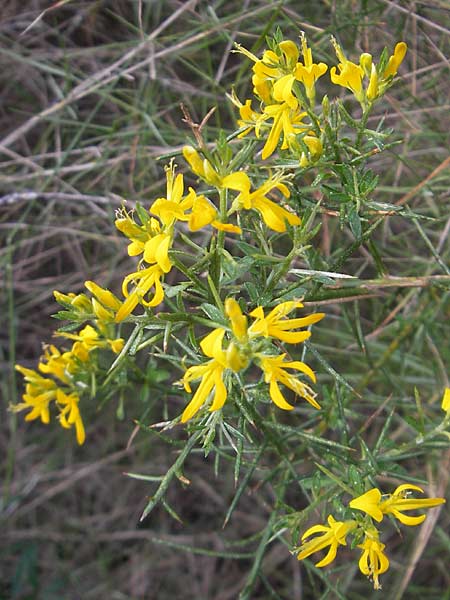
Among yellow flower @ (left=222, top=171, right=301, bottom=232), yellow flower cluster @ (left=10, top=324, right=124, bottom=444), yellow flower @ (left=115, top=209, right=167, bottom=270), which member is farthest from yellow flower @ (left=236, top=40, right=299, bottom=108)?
yellow flower cluster @ (left=10, top=324, right=124, bottom=444)

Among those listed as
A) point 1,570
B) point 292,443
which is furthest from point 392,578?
point 1,570

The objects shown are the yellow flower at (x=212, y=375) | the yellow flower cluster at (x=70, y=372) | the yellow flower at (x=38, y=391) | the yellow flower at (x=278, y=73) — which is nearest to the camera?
the yellow flower at (x=212, y=375)

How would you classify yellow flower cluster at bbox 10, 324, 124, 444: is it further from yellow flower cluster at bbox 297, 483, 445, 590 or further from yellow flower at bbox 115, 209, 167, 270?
yellow flower cluster at bbox 297, 483, 445, 590

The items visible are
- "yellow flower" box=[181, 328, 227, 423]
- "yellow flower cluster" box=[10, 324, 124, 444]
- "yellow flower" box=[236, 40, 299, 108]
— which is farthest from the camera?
"yellow flower cluster" box=[10, 324, 124, 444]

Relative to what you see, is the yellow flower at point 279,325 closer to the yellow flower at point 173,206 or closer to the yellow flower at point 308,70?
the yellow flower at point 173,206

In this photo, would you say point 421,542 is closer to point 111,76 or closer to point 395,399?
point 395,399

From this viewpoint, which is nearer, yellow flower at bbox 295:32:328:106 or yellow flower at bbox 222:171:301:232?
yellow flower at bbox 222:171:301:232

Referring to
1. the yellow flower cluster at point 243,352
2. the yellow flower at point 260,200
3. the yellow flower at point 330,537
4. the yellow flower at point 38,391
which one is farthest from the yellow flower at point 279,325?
the yellow flower at point 38,391

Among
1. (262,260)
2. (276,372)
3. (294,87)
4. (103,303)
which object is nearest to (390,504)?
(276,372)
